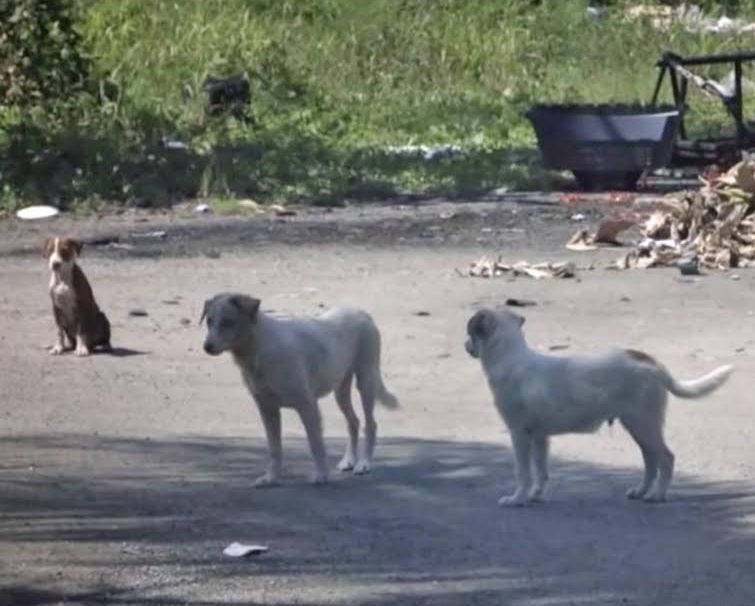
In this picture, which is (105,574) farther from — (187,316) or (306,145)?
(306,145)

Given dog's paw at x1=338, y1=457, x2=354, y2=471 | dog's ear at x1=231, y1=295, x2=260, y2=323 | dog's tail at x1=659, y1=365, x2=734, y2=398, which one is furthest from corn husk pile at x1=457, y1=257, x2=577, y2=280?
dog's ear at x1=231, y1=295, x2=260, y2=323

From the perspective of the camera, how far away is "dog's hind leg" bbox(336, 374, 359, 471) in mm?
9938

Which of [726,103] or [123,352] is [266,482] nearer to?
[123,352]

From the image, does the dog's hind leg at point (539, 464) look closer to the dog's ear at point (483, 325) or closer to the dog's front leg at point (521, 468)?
the dog's front leg at point (521, 468)

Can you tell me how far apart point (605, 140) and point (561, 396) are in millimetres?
13764

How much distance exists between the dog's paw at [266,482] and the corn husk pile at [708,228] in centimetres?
773

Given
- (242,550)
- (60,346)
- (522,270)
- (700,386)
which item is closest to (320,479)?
(242,550)

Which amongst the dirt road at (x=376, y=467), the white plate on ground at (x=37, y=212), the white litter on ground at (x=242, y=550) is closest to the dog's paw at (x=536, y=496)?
the dirt road at (x=376, y=467)

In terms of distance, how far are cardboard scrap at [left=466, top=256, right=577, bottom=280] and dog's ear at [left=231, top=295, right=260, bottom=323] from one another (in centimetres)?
708

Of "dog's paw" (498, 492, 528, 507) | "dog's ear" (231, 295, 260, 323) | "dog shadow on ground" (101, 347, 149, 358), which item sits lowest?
"dog shadow on ground" (101, 347, 149, 358)

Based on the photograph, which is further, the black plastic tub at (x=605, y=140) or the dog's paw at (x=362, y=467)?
the black plastic tub at (x=605, y=140)

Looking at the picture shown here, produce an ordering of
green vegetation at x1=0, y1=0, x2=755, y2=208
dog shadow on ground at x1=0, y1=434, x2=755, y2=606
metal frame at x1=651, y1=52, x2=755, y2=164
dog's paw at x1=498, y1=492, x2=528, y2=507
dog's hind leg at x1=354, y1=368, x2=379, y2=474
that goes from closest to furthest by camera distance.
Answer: dog shadow on ground at x1=0, y1=434, x2=755, y2=606, dog's paw at x1=498, y1=492, x2=528, y2=507, dog's hind leg at x1=354, y1=368, x2=379, y2=474, green vegetation at x1=0, y1=0, x2=755, y2=208, metal frame at x1=651, y1=52, x2=755, y2=164

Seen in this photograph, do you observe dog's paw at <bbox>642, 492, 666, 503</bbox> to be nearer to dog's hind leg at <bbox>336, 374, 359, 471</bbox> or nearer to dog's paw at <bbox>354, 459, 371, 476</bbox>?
dog's paw at <bbox>354, 459, 371, 476</bbox>

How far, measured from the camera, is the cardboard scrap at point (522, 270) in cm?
1622
